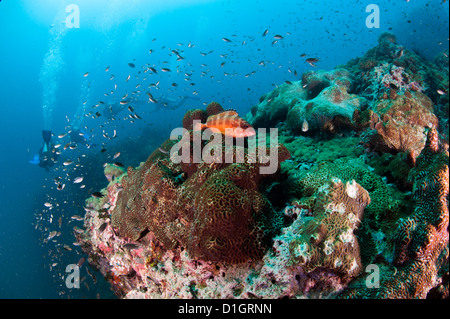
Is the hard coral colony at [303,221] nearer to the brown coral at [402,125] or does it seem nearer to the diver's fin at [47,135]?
the brown coral at [402,125]

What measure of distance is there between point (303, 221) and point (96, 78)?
11210cm

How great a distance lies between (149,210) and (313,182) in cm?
302

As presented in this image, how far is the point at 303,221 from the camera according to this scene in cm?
303

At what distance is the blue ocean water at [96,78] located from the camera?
1784cm

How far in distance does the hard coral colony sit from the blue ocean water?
443 centimetres

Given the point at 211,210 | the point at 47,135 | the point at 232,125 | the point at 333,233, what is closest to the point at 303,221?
the point at 333,233

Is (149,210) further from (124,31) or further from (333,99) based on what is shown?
(124,31)

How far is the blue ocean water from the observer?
1784cm

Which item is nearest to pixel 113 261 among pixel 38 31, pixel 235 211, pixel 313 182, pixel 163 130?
pixel 235 211

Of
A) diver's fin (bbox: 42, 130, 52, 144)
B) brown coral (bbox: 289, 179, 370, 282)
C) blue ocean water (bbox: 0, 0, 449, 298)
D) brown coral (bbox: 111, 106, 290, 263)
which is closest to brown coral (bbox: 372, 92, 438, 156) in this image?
brown coral (bbox: 289, 179, 370, 282)

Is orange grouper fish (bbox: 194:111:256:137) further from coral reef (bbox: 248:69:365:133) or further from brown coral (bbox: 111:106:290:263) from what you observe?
coral reef (bbox: 248:69:365:133)

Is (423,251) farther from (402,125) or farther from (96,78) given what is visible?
(96,78)

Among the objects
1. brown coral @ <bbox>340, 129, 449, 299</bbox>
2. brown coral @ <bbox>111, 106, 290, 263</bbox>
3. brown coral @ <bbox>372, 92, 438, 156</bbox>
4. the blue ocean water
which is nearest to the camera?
brown coral @ <bbox>340, 129, 449, 299</bbox>

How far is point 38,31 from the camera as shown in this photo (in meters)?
82.1
